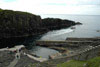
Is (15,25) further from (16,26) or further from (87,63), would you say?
(87,63)

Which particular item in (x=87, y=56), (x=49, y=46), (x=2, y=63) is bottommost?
(x=49, y=46)

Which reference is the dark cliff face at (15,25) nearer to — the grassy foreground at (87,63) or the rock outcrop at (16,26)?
the rock outcrop at (16,26)

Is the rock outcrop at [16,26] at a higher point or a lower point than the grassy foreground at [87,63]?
lower

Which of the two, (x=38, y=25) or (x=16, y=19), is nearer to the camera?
(x=16, y=19)

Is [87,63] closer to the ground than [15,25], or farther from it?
farther from it

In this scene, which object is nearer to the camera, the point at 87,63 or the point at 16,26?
the point at 87,63

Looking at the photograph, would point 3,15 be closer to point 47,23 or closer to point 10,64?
point 47,23

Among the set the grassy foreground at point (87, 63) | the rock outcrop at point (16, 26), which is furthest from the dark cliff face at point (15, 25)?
the grassy foreground at point (87, 63)

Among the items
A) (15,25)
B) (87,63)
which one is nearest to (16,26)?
(15,25)

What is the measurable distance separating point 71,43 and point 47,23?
96104 millimetres

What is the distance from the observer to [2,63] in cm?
2995

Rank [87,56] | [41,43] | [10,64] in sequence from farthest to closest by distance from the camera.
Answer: [41,43], [10,64], [87,56]

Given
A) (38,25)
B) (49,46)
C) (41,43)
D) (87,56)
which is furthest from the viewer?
(38,25)

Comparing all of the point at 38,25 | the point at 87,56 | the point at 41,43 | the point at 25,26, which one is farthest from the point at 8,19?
the point at 87,56
